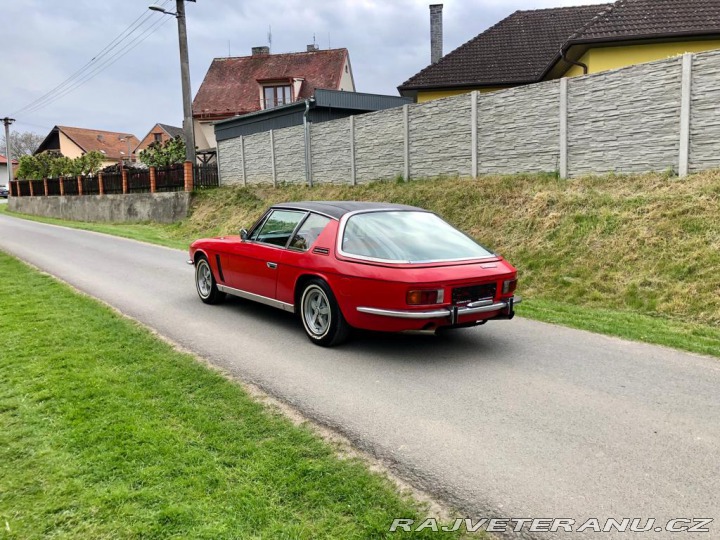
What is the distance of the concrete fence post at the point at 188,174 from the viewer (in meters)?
24.2

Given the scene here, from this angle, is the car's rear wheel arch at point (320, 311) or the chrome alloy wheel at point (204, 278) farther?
the chrome alloy wheel at point (204, 278)

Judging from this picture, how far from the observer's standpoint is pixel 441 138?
14.3 m

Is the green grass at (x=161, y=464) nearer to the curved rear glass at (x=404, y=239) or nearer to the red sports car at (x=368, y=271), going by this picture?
the red sports car at (x=368, y=271)

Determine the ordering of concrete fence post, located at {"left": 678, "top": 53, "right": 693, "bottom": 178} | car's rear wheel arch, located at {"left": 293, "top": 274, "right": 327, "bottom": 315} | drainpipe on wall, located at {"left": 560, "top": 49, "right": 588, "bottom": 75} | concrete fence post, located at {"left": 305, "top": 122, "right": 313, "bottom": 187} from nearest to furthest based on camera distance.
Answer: car's rear wheel arch, located at {"left": 293, "top": 274, "right": 327, "bottom": 315} → concrete fence post, located at {"left": 678, "top": 53, "right": 693, "bottom": 178} → drainpipe on wall, located at {"left": 560, "top": 49, "right": 588, "bottom": 75} → concrete fence post, located at {"left": 305, "top": 122, "right": 313, "bottom": 187}

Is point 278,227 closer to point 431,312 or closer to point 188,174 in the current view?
point 431,312

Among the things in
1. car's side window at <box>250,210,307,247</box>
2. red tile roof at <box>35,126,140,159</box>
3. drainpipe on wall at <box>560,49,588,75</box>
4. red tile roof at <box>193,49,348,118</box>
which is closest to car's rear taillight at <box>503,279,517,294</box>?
car's side window at <box>250,210,307,247</box>

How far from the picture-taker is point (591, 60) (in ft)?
51.9

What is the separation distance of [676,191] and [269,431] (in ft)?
27.4

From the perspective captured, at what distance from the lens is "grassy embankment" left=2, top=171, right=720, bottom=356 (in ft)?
23.0

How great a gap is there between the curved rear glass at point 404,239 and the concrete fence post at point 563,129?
20.1 feet

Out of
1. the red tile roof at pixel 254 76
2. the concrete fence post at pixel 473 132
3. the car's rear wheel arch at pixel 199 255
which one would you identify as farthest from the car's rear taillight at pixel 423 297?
the red tile roof at pixel 254 76

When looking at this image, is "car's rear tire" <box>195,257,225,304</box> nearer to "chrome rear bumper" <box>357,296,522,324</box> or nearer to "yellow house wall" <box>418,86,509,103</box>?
"chrome rear bumper" <box>357,296,522,324</box>

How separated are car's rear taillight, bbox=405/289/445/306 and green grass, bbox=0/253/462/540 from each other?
1.65 meters

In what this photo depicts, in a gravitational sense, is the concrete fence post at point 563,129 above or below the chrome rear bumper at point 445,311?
above
